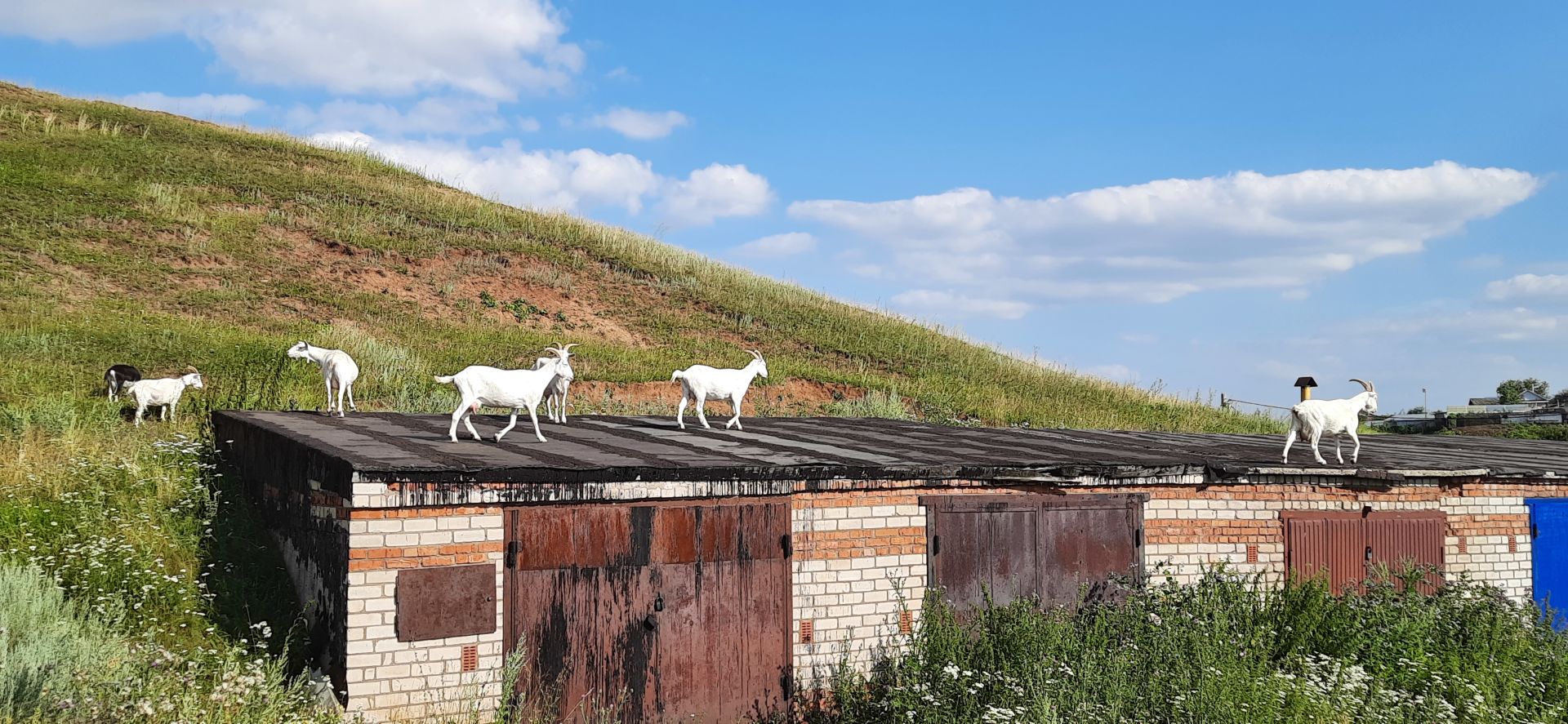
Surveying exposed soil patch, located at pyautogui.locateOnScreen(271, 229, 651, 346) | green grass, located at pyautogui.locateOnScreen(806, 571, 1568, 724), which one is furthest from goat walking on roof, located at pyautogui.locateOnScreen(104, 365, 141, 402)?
green grass, located at pyautogui.locateOnScreen(806, 571, 1568, 724)

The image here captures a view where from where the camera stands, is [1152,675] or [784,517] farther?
[784,517]

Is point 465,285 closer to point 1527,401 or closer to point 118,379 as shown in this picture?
point 118,379

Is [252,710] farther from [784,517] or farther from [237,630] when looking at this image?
[784,517]

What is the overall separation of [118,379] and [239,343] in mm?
5663

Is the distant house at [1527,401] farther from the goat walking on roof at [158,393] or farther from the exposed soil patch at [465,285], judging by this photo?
the goat walking on roof at [158,393]

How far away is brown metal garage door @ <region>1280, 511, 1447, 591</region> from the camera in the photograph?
42.1 ft

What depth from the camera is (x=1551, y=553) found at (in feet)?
48.0

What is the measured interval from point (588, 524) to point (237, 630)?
151 inches

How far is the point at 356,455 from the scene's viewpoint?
9.02 m

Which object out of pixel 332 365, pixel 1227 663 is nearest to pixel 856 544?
pixel 1227 663

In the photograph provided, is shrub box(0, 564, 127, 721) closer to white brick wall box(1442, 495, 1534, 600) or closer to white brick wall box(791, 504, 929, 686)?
white brick wall box(791, 504, 929, 686)

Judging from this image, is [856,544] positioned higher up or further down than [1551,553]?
higher up

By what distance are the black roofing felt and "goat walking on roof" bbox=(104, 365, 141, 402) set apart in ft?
16.0

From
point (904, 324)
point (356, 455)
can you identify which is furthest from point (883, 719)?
point (904, 324)
